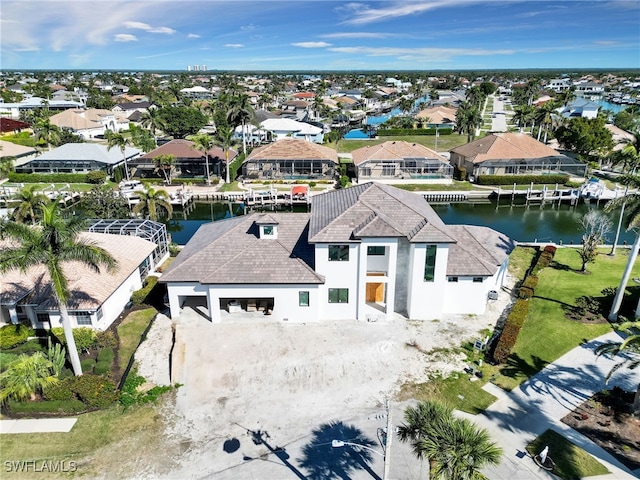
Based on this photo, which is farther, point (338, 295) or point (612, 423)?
point (338, 295)

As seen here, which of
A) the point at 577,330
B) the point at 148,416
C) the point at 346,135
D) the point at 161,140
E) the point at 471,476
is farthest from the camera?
the point at 346,135

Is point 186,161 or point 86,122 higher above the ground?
point 86,122

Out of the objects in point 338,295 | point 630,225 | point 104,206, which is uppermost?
point 630,225

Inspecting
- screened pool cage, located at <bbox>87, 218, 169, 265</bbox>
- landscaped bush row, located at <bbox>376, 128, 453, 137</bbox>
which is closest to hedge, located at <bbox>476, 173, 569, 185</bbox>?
landscaped bush row, located at <bbox>376, 128, 453, 137</bbox>

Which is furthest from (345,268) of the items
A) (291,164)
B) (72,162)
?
(72,162)

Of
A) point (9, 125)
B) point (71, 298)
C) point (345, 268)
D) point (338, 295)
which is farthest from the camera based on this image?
point (9, 125)

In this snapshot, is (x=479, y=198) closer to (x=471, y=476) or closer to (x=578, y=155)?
(x=578, y=155)

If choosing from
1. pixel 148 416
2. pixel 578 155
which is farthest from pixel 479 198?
pixel 148 416

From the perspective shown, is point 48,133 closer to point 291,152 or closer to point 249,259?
point 291,152

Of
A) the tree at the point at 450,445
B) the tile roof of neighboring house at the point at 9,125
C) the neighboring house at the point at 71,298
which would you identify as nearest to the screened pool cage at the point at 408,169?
the neighboring house at the point at 71,298
